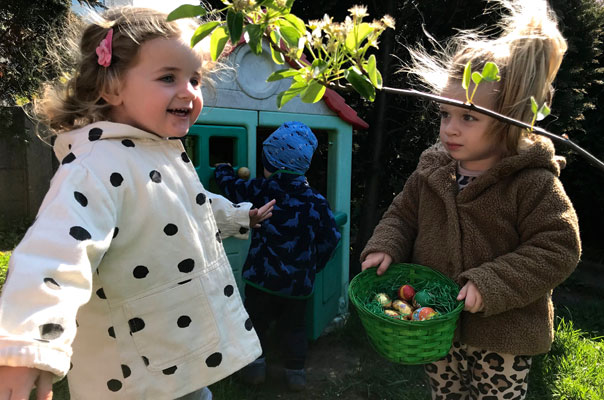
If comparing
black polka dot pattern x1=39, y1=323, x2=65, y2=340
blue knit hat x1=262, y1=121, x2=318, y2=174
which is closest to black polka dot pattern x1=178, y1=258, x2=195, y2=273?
black polka dot pattern x1=39, y1=323, x2=65, y2=340

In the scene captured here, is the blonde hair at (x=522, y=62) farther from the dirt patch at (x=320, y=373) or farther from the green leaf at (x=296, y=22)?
the dirt patch at (x=320, y=373)

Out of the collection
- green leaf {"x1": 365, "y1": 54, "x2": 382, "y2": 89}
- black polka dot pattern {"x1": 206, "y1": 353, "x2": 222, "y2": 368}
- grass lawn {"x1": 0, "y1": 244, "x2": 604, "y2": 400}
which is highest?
green leaf {"x1": 365, "y1": 54, "x2": 382, "y2": 89}

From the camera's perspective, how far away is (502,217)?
160 centimetres

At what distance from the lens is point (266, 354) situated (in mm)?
3197

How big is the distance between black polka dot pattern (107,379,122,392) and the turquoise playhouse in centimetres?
135

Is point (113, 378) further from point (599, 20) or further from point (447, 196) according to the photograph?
point (599, 20)

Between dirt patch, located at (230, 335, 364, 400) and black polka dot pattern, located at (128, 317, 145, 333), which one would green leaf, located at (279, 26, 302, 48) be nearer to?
black polka dot pattern, located at (128, 317, 145, 333)

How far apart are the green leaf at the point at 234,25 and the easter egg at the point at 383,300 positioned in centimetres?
112

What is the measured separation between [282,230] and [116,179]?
153 centimetres

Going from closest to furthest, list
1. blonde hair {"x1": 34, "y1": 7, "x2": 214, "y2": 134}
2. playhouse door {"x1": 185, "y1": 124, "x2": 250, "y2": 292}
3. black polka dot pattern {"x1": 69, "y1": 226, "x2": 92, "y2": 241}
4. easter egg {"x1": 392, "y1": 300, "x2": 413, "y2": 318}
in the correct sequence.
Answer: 1. black polka dot pattern {"x1": 69, "y1": 226, "x2": 92, "y2": 241}
2. blonde hair {"x1": 34, "y1": 7, "x2": 214, "y2": 134}
3. easter egg {"x1": 392, "y1": 300, "x2": 413, "y2": 318}
4. playhouse door {"x1": 185, "y1": 124, "x2": 250, "y2": 292}

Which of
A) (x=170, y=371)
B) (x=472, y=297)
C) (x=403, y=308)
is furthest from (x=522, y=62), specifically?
(x=170, y=371)

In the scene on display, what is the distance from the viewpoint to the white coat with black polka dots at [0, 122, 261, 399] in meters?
1.19

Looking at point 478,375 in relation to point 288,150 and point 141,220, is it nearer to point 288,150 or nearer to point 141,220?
point 141,220

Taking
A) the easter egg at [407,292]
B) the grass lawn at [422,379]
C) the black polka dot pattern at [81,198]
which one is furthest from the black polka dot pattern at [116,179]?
the grass lawn at [422,379]
